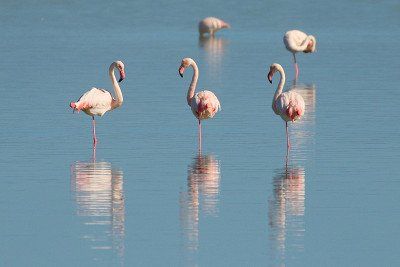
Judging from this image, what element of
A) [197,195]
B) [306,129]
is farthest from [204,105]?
[197,195]

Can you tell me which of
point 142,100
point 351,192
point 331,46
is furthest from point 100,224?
point 331,46

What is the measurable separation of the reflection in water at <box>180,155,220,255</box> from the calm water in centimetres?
2

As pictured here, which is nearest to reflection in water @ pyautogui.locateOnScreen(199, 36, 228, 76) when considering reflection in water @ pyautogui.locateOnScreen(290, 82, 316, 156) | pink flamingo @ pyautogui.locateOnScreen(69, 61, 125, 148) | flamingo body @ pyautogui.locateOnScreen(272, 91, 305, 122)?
reflection in water @ pyautogui.locateOnScreen(290, 82, 316, 156)

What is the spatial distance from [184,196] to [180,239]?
1675mm

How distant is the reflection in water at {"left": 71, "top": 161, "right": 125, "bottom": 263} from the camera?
958 cm

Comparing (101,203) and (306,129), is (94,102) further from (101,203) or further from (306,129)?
(101,203)

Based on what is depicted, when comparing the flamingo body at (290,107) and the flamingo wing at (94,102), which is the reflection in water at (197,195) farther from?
the flamingo wing at (94,102)

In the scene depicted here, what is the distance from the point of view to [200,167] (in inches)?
506

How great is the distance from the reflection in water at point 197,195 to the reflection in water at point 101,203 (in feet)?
1.73

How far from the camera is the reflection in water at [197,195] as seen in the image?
32.3 feet

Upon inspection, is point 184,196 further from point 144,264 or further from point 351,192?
point 144,264

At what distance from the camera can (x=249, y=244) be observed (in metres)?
9.45

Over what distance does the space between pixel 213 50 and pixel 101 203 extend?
18815 millimetres

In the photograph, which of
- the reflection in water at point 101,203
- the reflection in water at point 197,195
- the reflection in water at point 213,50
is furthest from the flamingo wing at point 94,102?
the reflection in water at point 213,50
